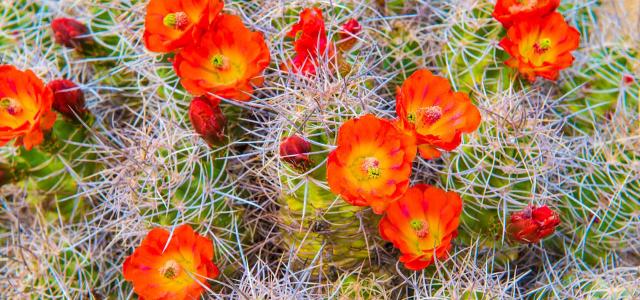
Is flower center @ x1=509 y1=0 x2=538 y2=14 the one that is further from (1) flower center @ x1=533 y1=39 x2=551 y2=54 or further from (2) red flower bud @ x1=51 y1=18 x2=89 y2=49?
(2) red flower bud @ x1=51 y1=18 x2=89 y2=49

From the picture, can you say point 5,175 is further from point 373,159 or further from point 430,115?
Answer: point 430,115

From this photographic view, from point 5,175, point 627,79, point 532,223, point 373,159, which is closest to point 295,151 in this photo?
point 373,159

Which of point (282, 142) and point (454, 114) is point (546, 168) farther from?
point (282, 142)

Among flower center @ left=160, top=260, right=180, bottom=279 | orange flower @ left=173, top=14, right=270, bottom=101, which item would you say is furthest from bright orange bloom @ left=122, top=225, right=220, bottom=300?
orange flower @ left=173, top=14, right=270, bottom=101

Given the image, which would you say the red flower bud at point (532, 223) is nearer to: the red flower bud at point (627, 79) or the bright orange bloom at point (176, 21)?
the red flower bud at point (627, 79)

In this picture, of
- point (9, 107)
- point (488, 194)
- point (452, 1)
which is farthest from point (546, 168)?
point (9, 107)

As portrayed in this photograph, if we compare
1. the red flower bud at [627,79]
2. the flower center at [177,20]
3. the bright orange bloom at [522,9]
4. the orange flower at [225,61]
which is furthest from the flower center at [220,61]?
the red flower bud at [627,79]
